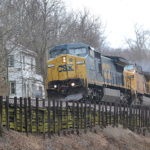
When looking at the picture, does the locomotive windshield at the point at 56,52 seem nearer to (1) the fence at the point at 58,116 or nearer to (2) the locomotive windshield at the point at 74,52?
(2) the locomotive windshield at the point at 74,52

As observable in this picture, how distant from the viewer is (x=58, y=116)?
11000 millimetres

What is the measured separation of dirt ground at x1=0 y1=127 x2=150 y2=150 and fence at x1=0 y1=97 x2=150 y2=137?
337 mm

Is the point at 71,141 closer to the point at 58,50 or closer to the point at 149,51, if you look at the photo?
the point at 58,50

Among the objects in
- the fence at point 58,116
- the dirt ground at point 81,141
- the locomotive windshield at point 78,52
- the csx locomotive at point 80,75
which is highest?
the locomotive windshield at point 78,52

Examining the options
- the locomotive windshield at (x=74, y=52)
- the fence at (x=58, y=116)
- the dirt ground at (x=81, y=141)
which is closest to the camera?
the dirt ground at (x=81, y=141)

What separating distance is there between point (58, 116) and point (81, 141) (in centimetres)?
117

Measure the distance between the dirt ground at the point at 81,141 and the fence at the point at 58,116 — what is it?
1.11 feet

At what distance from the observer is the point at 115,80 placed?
23828 millimetres

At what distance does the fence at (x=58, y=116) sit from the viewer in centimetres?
934

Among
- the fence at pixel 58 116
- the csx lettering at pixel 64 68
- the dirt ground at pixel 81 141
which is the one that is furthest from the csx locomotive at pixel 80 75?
the dirt ground at pixel 81 141

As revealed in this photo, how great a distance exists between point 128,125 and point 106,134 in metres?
3.36

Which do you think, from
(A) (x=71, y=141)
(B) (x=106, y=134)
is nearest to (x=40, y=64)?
(B) (x=106, y=134)

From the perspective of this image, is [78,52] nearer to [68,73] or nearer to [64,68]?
[64,68]

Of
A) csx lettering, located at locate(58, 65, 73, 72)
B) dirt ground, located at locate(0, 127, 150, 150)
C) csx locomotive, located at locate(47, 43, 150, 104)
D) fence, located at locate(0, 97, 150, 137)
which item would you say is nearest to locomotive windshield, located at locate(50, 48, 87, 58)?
csx locomotive, located at locate(47, 43, 150, 104)
